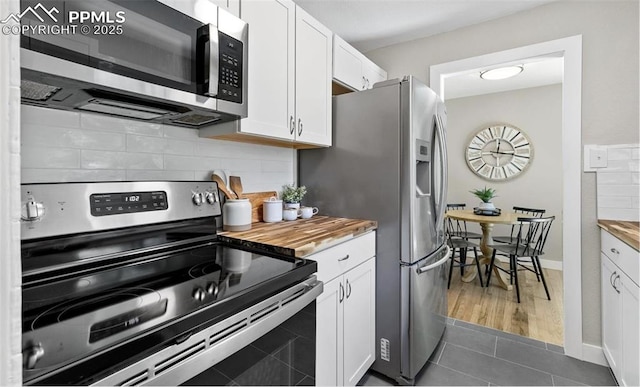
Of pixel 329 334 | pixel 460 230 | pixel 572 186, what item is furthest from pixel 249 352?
pixel 460 230

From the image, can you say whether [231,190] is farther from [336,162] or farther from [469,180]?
[469,180]

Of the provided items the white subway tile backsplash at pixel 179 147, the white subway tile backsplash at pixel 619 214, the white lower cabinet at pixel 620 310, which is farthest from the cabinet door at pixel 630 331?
the white subway tile backsplash at pixel 179 147

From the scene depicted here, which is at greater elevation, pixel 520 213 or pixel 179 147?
pixel 179 147

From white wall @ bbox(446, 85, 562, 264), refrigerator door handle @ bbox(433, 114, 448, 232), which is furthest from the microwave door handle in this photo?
white wall @ bbox(446, 85, 562, 264)

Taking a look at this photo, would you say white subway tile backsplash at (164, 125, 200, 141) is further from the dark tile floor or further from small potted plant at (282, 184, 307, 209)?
the dark tile floor

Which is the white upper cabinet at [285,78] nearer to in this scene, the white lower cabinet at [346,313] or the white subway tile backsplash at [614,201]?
the white lower cabinet at [346,313]

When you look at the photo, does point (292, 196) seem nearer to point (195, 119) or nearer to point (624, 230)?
point (195, 119)

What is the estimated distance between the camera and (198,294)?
2.66 ft

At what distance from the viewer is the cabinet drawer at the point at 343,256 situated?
1.36m

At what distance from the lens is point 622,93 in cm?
192

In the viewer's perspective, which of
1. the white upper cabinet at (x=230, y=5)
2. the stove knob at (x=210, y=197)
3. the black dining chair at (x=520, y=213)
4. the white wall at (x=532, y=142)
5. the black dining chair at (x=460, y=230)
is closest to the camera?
the white upper cabinet at (x=230, y=5)

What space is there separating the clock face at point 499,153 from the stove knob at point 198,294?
181 inches

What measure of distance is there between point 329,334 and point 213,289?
746mm

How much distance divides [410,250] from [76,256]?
1.50 meters
